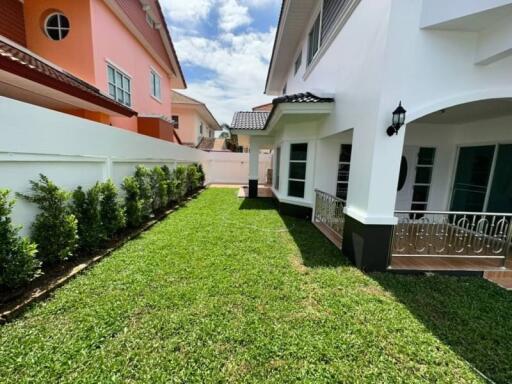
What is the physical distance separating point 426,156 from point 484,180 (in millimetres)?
1537

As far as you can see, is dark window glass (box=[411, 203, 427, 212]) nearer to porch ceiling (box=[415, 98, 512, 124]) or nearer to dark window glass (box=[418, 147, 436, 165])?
dark window glass (box=[418, 147, 436, 165])

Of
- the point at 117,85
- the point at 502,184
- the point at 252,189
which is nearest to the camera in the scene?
the point at 502,184

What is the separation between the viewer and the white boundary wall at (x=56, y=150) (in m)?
3.23

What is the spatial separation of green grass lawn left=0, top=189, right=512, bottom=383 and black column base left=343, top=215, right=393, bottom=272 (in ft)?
0.80

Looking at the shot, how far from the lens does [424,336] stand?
273cm

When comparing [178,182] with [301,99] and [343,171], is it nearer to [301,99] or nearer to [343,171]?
[301,99]

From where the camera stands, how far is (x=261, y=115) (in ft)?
43.0

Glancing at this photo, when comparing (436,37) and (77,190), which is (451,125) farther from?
(77,190)

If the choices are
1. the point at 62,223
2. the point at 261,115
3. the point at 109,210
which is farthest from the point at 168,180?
the point at 261,115

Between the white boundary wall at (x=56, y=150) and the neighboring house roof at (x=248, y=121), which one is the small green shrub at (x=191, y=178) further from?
the white boundary wall at (x=56, y=150)

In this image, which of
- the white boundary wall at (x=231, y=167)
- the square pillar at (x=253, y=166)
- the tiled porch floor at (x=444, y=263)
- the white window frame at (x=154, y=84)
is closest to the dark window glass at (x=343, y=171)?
the tiled porch floor at (x=444, y=263)

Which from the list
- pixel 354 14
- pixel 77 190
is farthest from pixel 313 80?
pixel 77 190

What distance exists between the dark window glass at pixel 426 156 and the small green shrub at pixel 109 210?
8.59 meters

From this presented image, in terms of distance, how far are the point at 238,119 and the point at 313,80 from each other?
5092 millimetres
